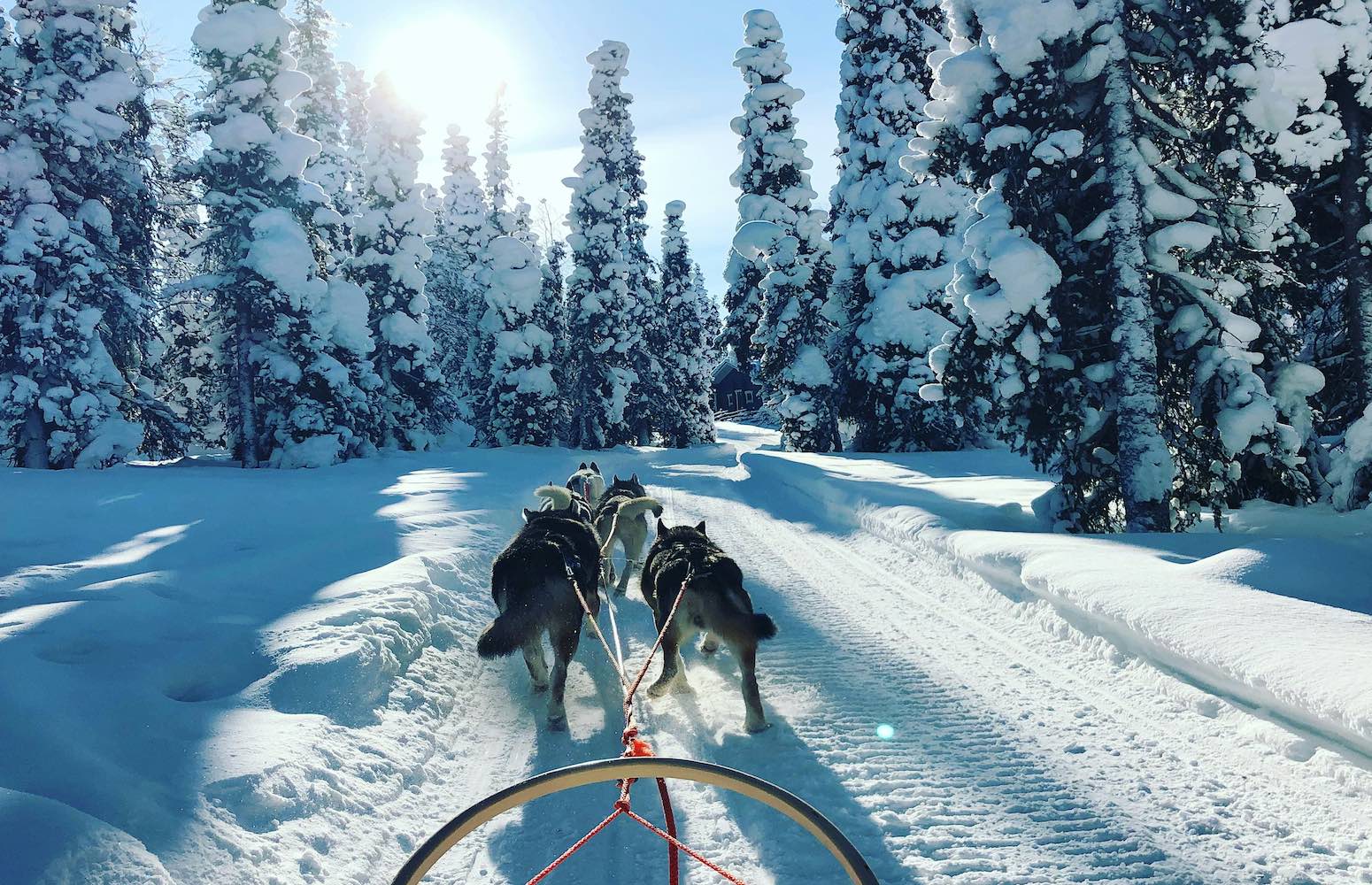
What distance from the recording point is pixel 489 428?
35500 millimetres

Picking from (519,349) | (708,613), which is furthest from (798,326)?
(708,613)

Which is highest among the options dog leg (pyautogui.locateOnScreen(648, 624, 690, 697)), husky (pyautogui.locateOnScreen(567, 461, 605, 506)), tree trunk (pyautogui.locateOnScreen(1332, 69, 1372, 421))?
tree trunk (pyautogui.locateOnScreen(1332, 69, 1372, 421))

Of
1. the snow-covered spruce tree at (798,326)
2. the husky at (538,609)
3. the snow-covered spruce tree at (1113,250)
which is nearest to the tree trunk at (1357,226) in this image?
the snow-covered spruce tree at (1113,250)

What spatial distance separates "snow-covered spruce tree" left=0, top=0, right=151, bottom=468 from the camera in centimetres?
1525

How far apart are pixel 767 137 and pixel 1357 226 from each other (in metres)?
19.9

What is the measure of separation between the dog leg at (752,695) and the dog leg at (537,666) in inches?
60.4

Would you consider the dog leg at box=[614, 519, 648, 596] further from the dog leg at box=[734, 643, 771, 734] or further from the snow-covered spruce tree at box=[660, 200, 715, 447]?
the snow-covered spruce tree at box=[660, 200, 715, 447]

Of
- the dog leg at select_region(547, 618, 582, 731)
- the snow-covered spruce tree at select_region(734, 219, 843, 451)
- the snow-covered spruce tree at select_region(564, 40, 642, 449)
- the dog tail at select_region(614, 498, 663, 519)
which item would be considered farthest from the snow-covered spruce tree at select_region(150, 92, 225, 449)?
the dog leg at select_region(547, 618, 582, 731)

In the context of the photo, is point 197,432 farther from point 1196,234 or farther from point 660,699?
point 1196,234

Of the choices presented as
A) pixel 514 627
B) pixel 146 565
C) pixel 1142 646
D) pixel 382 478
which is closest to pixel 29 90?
pixel 382 478

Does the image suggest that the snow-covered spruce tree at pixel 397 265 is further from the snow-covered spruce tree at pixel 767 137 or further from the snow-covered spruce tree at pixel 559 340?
the snow-covered spruce tree at pixel 767 137

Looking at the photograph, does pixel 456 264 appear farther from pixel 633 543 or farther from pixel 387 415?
pixel 633 543

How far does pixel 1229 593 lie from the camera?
18.3 ft

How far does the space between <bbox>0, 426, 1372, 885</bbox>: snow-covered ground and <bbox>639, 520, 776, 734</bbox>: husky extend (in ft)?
0.72
